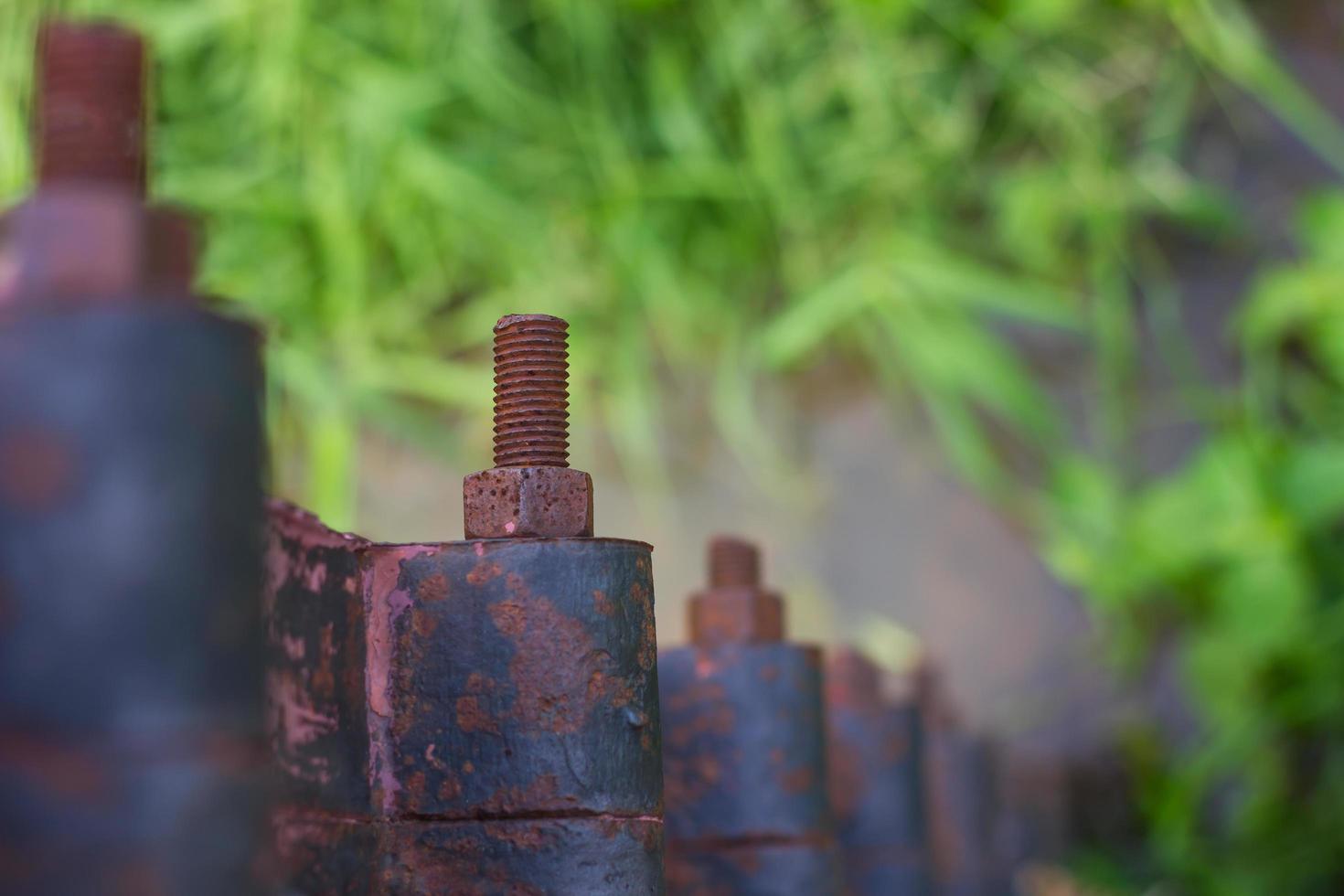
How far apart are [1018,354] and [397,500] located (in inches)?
41.4

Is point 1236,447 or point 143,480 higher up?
point 1236,447

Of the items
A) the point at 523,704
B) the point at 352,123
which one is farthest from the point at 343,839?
the point at 352,123

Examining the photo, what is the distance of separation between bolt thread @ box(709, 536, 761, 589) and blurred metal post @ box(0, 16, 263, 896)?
62 centimetres

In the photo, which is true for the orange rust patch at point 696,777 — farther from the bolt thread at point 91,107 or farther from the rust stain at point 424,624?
the bolt thread at point 91,107

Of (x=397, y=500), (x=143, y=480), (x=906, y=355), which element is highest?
(x=906, y=355)

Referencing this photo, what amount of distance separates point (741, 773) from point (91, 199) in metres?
0.59

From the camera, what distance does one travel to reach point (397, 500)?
237 cm

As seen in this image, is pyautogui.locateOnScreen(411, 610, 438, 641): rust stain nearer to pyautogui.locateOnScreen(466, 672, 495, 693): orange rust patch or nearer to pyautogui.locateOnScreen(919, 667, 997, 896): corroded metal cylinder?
pyautogui.locateOnScreen(466, 672, 495, 693): orange rust patch

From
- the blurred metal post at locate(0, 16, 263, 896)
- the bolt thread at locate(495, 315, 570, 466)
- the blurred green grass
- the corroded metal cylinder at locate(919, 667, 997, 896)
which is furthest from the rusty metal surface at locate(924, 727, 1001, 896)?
the blurred metal post at locate(0, 16, 263, 896)

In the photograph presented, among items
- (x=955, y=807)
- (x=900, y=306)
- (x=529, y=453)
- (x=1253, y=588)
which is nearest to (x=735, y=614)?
(x=529, y=453)

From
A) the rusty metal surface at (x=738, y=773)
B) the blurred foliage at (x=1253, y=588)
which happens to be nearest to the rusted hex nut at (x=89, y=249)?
the rusty metal surface at (x=738, y=773)

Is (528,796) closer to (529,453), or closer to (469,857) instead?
(469,857)

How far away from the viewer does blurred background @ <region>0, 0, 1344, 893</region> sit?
6.95ft

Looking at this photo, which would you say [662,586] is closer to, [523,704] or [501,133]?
[501,133]
